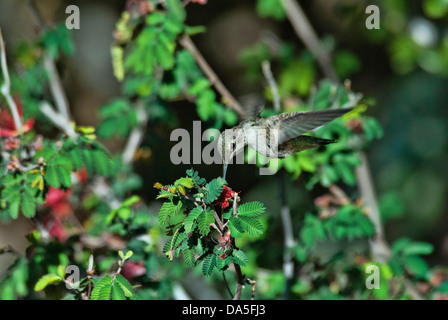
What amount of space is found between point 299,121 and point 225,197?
13.0 inches

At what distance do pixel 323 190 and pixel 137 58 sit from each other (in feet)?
7.09

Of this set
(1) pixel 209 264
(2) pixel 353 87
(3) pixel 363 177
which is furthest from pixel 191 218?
(2) pixel 353 87

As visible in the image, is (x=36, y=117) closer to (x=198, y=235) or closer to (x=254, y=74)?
(x=254, y=74)

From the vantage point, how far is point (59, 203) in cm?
265

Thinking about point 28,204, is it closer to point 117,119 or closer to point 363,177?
point 117,119

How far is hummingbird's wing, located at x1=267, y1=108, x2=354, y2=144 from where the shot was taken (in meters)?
1.32

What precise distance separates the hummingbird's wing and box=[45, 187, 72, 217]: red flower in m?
1.50

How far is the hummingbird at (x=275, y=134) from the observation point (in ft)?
4.54

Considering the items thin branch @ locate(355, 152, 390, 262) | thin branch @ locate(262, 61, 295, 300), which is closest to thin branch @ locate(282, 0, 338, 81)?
thin branch @ locate(355, 152, 390, 262)

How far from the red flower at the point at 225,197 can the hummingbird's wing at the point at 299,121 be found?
11.3 inches

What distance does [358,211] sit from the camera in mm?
2113

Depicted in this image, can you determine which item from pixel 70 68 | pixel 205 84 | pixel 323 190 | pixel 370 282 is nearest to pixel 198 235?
pixel 205 84

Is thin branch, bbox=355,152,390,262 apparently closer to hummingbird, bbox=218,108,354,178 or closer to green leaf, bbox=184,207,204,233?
hummingbird, bbox=218,108,354,178
